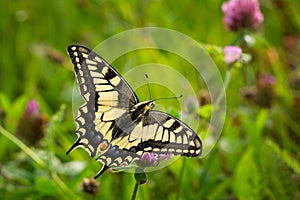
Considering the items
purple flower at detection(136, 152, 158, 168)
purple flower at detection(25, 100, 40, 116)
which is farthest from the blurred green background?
purple flower at detection(136, 152, 158, 168)

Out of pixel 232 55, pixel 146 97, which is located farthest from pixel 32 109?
pixel 232 55

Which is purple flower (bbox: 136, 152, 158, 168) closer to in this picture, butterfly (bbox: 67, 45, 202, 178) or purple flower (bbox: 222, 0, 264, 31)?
butterfly (bbox: 67, 45, 202, 178)

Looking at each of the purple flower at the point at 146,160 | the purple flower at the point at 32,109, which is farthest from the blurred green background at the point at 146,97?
the purple flower at the point at 146,160

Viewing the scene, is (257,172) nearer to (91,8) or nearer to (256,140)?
(256,140)

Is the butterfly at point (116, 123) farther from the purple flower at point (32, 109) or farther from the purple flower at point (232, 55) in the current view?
the purple flower at point (32, 109)

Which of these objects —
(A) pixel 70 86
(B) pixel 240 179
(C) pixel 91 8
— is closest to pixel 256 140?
(B) pixel 240 179

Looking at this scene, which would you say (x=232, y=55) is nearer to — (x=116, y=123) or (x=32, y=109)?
(x=116, y=123)
